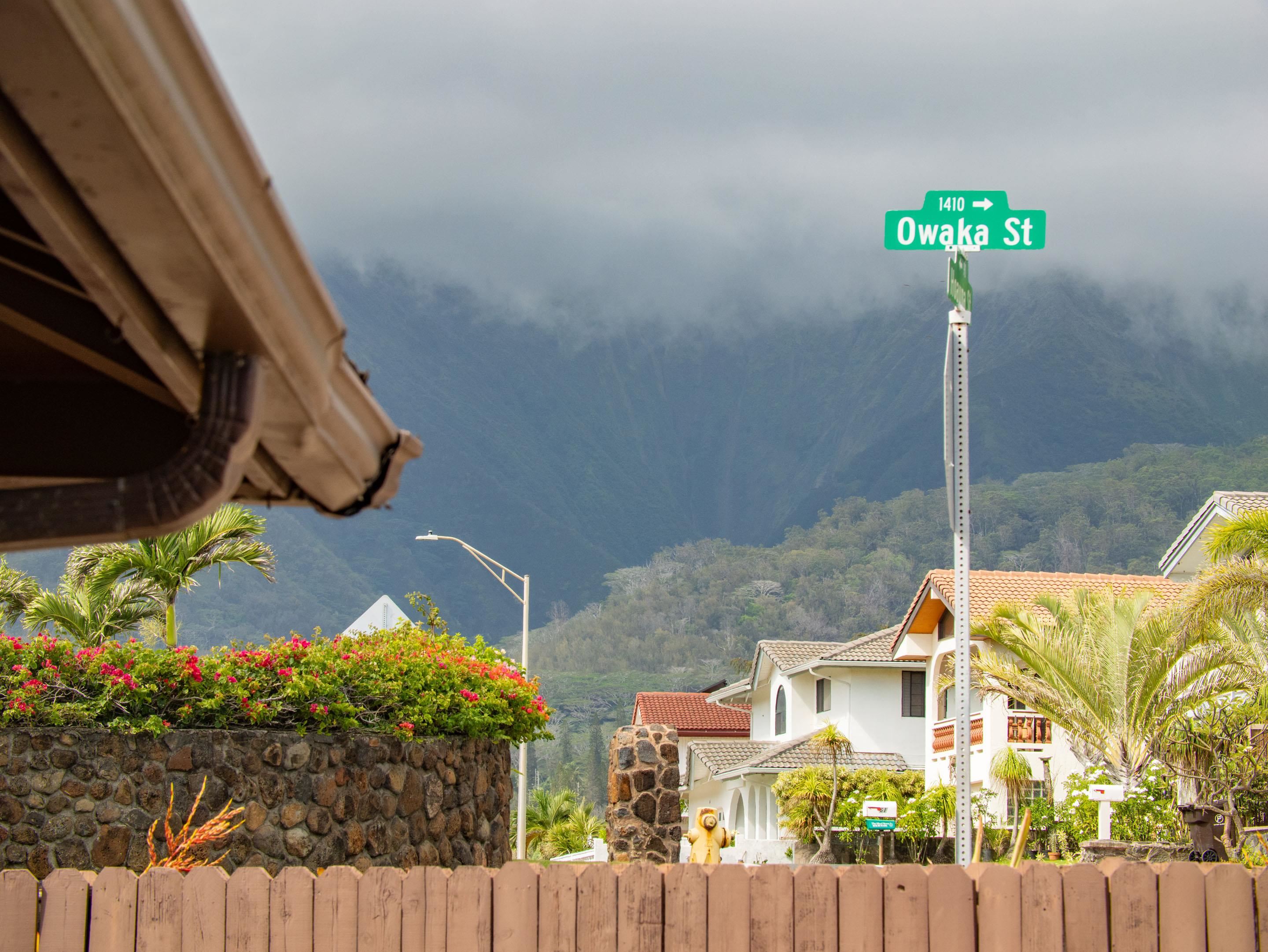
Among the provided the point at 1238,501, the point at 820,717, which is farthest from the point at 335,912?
the point at 820,717

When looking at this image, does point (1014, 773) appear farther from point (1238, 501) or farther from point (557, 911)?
point (557, 911)

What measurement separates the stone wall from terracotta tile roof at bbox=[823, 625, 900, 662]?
28835 millimetres

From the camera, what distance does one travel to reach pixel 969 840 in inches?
438

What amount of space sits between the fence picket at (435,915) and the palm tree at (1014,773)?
71.7 ft

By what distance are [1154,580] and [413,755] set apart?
27309 millimetres

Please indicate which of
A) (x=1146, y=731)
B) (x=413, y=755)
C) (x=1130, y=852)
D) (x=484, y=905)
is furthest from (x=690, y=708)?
(x=484, y=905)

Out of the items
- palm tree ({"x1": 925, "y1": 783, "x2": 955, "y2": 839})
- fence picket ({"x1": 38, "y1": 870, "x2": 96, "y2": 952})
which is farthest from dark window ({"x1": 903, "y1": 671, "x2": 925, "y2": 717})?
fence picket ({"x1": 38, "y1": 870, "x2": 96, "y2": 952})

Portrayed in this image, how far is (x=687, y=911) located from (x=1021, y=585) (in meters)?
29.9

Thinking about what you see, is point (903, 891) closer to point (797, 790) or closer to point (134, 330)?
point (134, 330)

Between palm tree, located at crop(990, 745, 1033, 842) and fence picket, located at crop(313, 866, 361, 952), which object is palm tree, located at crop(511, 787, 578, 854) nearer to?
palm tree, located at crop(990, 745, 1033, 842)

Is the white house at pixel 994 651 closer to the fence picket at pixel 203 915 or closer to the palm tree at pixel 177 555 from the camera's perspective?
the palm tree at pixel 177 555

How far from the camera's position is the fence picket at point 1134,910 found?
7.40 metres

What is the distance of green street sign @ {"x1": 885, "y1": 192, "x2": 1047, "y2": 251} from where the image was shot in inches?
468

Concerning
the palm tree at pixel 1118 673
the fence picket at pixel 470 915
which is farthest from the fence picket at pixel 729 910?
the palm tree at pixel 1118 673
